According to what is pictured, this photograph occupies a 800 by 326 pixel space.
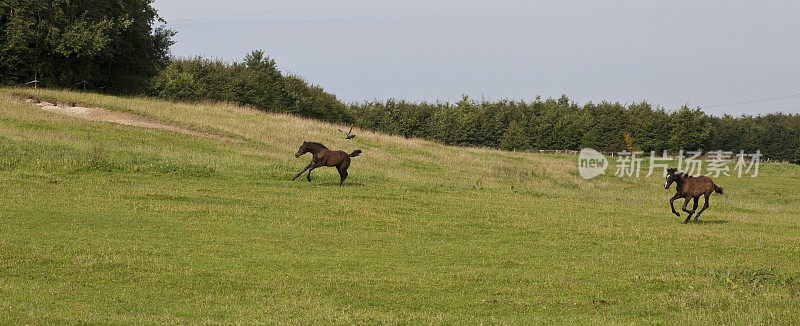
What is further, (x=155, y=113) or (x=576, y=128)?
(x=576, y=128)

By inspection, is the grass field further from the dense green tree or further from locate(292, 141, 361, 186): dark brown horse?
the dense green tree

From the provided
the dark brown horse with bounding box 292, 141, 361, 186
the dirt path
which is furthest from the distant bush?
the dark brown horse with bounding box 292, 141, 361, 186

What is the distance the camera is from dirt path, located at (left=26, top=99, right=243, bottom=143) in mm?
45094

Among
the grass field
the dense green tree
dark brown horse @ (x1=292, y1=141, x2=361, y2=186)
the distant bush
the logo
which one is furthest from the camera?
the distant bush

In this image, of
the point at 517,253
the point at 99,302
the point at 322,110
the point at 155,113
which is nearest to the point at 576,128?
the point at 322,110

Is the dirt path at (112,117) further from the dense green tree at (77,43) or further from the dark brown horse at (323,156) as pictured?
the dark brown horse at (323,156)

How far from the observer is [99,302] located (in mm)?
11742

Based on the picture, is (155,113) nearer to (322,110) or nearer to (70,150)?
(70,150)

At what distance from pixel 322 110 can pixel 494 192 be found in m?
86.3

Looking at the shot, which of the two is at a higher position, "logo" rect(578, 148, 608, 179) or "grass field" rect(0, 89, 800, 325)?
"logo" rect(578, 148, 608, 179)

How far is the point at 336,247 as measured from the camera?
18078 mm

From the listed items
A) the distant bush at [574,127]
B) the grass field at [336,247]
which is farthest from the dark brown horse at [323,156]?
the distant bush at [574,127]

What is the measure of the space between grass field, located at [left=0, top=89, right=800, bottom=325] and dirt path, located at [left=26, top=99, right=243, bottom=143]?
607 centimetres

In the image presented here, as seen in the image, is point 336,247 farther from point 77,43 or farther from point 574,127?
point 574,127
